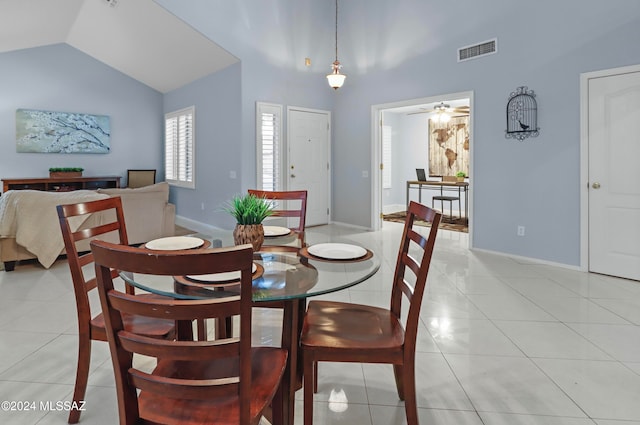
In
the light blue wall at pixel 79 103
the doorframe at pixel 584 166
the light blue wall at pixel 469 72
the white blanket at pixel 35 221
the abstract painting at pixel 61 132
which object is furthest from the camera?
the abstract painting at pixel 61 132

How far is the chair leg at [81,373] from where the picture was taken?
174 cm

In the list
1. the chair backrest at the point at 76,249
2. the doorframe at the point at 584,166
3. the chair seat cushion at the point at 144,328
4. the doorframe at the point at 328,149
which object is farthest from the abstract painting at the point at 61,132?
the doorframe at the point at 584,166

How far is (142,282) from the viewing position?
148cm

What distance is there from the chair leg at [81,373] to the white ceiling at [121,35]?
4954mm

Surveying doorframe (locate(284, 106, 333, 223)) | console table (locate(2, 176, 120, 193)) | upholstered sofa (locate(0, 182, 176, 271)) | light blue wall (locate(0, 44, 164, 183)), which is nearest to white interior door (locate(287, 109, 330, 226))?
doorframe (locate(284, 106, 333, 223))

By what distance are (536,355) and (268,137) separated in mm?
4985

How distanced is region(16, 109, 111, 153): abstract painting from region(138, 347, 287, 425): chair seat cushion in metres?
7.69

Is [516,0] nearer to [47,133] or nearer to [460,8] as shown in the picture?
[460,8]

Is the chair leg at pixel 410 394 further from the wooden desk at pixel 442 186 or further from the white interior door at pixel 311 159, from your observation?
the wooden desk at pixel 442 186

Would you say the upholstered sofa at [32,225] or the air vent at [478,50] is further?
the air vent at [478,50]

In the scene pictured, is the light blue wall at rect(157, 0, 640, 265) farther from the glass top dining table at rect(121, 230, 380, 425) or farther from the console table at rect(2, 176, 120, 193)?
the console table at rect(2, 176, 120, 193)

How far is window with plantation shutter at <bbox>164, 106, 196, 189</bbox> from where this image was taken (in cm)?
738

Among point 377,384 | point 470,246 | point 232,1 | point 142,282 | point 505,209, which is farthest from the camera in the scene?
point 232,1

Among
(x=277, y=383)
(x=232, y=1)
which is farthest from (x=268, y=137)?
(x=277, y=383)
